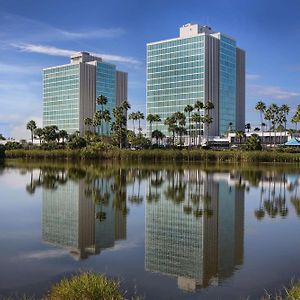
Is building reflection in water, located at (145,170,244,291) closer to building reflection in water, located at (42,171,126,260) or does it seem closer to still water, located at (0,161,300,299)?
still water, located at (0,161,300,299)

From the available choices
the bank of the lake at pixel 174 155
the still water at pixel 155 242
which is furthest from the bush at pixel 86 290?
the bank of the lake at pixel 174 155

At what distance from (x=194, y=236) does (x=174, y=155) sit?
3668 inches

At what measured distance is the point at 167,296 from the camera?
43.8ft

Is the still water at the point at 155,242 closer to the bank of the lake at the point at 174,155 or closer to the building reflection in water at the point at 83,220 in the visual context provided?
the building reflection in water at the point at 83,220

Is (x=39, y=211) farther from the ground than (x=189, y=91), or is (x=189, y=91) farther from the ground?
(x=189, y=91)

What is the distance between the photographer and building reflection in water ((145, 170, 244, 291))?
53.7 feet

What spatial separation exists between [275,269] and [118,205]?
18.2m

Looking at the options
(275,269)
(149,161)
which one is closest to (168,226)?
(275,269)

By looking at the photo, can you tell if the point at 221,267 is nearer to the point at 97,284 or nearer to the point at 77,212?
the point at 97,284

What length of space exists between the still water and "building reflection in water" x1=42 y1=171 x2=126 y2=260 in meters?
0.05

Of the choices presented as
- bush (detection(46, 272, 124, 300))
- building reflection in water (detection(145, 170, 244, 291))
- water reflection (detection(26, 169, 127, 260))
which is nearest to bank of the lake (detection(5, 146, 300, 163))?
water reflection (detection(26, 169, 127, 260))

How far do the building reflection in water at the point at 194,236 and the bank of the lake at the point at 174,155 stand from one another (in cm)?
7170

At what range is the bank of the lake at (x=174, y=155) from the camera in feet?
357

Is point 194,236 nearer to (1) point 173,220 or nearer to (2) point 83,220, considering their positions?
(1) point 173,220
